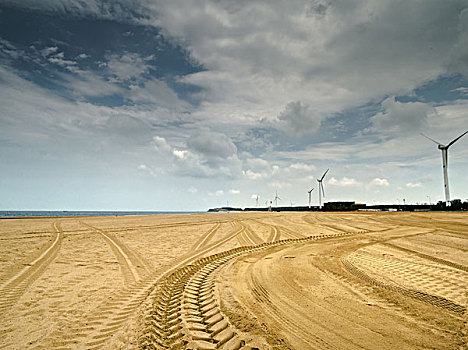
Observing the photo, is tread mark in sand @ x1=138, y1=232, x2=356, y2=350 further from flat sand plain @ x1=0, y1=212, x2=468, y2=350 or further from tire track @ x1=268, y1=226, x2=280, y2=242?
tire track @ x1=268, y1=226, x2=280, y2=242

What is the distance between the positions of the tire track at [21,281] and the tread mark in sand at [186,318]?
358 centimetres

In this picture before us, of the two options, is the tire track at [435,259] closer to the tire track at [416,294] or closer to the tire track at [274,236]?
the tire track at [416,294]

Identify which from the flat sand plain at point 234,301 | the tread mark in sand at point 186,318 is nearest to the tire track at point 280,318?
the flat sand plain at point 234,301

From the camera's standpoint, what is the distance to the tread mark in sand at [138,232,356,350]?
4.43 metres

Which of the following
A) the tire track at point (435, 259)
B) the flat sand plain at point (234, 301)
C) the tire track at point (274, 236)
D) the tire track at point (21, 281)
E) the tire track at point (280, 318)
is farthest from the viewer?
the tire track at point (274, 236)

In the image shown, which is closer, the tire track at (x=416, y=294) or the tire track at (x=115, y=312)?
the tire track at (x=115, y=312)

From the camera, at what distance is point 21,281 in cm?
765

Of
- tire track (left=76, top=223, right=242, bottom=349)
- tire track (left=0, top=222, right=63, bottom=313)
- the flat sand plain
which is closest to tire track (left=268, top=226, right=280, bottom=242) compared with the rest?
the flat sand plain

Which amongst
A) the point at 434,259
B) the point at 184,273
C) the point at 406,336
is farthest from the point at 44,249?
the point at 434,259

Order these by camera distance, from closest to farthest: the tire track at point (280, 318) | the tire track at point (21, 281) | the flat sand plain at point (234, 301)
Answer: the tire track at point (280, 318) < the flat sand plain at point (234, 301) < the tire track at point (21, 281)

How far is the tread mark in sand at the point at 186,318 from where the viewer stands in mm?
4426

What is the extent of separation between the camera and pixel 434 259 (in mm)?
10328

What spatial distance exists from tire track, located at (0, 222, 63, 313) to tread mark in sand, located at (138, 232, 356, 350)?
3576mm

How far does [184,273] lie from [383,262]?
26.7 feet
